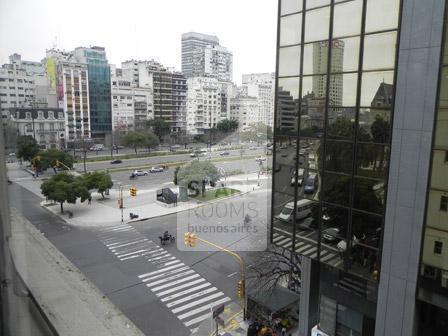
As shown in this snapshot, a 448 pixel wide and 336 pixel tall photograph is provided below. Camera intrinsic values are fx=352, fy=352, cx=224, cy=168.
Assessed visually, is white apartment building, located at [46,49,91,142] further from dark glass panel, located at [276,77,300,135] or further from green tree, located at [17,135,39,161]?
green tree, located at [17,135,39,161]

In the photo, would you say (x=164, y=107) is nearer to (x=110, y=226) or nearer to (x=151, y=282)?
(x=110, y=226)

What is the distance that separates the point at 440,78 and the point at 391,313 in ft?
9.86

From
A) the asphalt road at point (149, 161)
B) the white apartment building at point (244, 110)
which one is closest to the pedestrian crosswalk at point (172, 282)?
the asphalt road at point (149, 161)

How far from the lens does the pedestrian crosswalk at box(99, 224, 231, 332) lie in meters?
8.37

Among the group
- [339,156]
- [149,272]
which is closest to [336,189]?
[339,156]

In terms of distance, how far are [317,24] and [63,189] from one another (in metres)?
14.2

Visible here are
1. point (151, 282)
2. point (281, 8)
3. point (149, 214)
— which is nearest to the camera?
point (281, 8)

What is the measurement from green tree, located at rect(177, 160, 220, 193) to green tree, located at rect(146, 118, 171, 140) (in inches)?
943

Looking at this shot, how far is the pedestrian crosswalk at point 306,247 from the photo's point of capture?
5277 millimetres

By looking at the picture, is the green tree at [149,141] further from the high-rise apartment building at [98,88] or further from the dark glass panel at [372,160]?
the dark glass panel at [372,160]

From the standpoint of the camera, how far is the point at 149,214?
16391 millimetres

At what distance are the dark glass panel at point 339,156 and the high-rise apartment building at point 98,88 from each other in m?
37.0

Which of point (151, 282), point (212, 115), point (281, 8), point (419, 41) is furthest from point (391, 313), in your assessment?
point (212, 115)

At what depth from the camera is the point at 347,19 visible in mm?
4723
